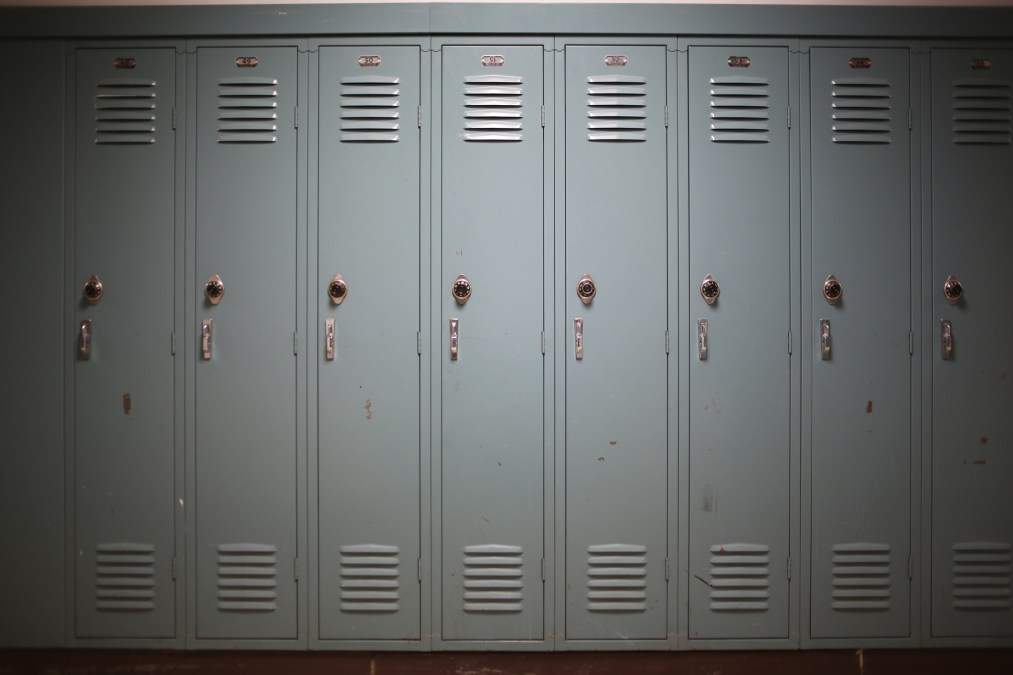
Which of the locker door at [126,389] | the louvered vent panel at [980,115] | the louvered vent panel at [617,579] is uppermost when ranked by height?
the louvered vent panel at [980,115]

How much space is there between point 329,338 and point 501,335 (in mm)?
638

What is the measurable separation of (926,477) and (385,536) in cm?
203

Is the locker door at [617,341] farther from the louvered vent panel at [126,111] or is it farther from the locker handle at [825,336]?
the louvered vent panel at [126,111]

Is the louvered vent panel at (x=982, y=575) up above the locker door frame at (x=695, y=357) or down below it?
below

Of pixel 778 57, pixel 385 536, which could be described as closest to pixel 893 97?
pixel 778 57

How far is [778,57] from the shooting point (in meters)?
A: 2.99

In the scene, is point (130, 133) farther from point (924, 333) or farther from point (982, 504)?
point (982, 504)

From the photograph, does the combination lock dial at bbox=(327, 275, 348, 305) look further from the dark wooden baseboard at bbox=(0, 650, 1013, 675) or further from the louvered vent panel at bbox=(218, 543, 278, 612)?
the dark wooden baseboard at bbox=(0, 650, 1013, 675)

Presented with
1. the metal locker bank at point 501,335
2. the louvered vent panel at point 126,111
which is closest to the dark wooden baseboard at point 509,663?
the metal locker bank at point 501,335

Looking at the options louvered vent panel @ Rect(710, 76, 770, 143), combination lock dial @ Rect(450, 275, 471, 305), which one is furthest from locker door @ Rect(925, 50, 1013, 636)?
combination lock dial @ Rect(450, 275, 471, 305)

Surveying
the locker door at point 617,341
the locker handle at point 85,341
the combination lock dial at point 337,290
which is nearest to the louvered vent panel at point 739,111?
the locker door at point 617,341

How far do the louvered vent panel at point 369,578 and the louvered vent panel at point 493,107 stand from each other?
5.17ft

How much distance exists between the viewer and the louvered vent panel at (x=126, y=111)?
2.99 metres

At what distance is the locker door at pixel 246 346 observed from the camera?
2.97 meters
